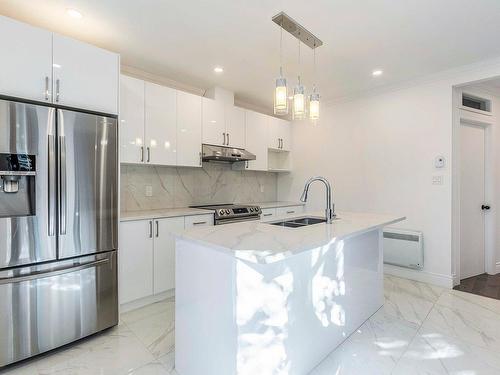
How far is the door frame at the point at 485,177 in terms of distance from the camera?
325cm

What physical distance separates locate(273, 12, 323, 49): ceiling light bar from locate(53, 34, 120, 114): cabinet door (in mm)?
1383

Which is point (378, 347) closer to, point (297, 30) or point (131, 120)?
point (297, 30)

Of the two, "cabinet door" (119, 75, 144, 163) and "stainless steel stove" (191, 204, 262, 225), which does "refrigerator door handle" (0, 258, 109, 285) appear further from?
"stainless steel stove" (191, 204, 262, 225)

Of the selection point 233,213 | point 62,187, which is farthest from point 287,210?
point 62,187

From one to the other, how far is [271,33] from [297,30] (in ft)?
0.76

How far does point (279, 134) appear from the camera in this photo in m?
4.62

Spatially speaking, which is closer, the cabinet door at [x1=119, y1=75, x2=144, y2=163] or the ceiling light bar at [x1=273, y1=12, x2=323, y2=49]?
the ceiling light bar at [x1=273, y1=12, x2=323, y2=49]

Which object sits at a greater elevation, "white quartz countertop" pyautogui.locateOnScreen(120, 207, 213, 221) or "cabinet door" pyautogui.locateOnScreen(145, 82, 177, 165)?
"cabinet door" pyautogui.locateOnScreen(145, 82, 177, 165)

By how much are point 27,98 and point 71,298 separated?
57.3 inches

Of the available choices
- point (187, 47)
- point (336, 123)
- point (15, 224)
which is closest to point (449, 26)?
point (336, 123)

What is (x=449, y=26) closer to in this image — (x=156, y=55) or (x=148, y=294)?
(x=156, y=55)

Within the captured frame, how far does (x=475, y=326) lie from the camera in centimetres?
237

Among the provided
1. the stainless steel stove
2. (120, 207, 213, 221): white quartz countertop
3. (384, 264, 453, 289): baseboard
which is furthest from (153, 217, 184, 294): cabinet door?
(384, 264, 453, 289): baseboard

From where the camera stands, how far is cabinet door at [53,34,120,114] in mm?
2023
